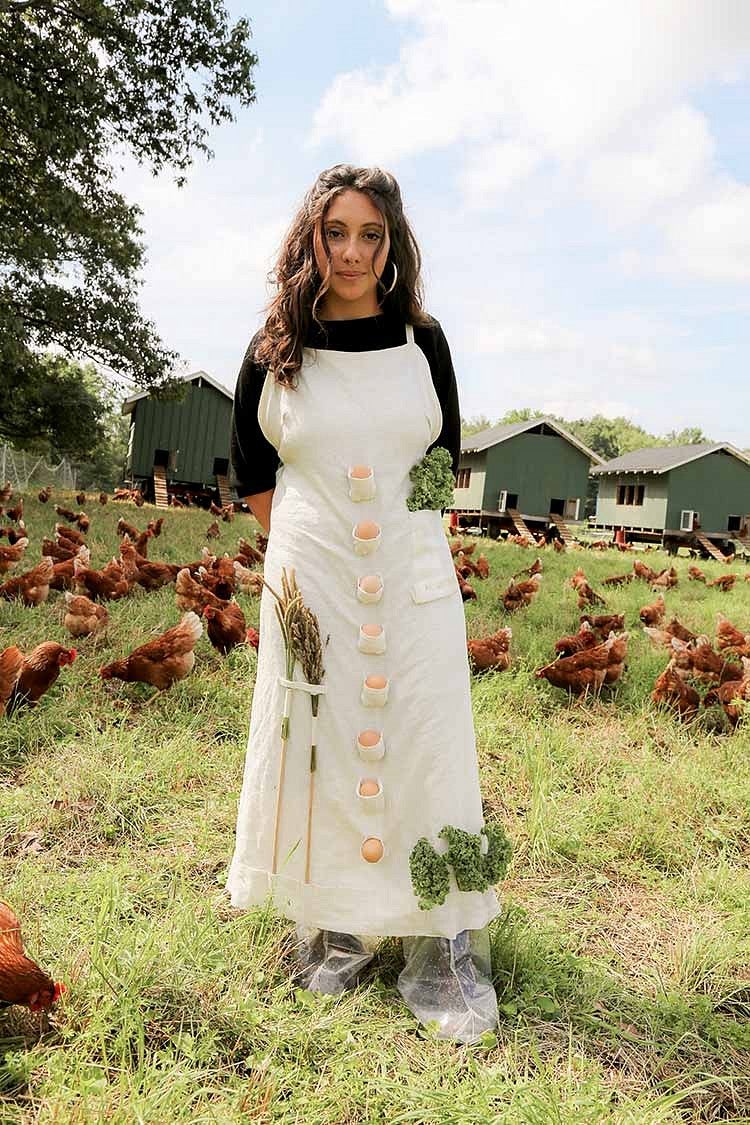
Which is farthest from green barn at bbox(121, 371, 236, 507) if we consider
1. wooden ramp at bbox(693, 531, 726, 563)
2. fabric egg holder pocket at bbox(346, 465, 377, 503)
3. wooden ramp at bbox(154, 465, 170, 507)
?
fabric egg holder pocket at bbox(346, 465, 377, 503)

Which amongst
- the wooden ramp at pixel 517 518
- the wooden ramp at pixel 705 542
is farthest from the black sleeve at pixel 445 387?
the wooden ramp at pixel 705 542

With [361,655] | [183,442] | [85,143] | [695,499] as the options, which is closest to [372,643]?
[361,655]

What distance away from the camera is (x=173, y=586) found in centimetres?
623

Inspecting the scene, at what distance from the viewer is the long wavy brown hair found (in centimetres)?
217

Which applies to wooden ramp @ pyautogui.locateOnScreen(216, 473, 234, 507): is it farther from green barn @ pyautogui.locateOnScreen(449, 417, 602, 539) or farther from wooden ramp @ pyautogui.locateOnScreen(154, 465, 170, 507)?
green barn @ pyautogui.locateOnScreen(449, 417, 602, 539)

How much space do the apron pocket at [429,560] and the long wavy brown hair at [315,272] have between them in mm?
545

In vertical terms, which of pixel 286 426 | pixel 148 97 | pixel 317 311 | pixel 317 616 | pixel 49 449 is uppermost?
pixel 148 97

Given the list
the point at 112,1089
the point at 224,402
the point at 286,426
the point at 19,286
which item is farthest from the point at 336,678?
the point at 224,402

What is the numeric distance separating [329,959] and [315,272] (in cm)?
198

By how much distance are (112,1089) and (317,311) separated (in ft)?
6.68

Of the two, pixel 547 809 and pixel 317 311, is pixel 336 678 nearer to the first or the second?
pixel 317 311

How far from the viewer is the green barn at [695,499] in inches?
1112

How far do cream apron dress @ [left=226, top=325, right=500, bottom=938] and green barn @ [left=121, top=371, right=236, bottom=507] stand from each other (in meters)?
21.3

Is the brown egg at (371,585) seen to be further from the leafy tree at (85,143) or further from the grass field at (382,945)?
the leafy tree at (85,143)
